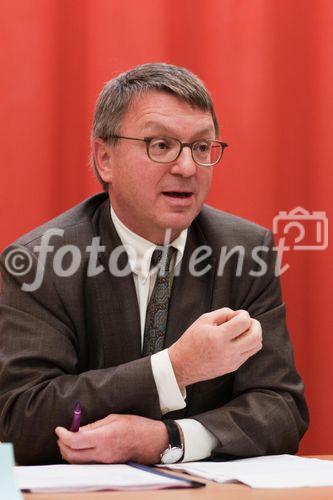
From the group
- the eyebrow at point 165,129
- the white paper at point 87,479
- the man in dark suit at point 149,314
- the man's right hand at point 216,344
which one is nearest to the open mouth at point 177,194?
the man in dark suit at point 149,314

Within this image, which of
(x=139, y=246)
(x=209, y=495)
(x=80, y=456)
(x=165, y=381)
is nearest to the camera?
(x=209, y=495)

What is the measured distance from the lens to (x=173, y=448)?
1.35 meters

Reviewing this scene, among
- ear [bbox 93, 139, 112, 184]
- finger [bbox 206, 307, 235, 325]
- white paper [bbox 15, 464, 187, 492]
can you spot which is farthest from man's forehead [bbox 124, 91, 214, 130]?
white paper [bbox 15, 464, 187, 492]

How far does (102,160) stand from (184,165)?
24cm

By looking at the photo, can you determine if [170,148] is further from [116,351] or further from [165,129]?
[116,351]

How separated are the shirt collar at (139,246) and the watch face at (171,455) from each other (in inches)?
15.1

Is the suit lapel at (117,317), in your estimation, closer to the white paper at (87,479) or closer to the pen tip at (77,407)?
the pen tip at (77,407)

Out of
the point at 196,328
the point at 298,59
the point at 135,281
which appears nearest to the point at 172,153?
the point at 135,281

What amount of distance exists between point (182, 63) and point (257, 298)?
2.46 ft

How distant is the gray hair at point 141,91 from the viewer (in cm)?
158

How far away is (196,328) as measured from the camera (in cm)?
135

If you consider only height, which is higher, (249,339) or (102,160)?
(102,160)

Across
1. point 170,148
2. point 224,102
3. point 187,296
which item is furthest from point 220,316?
point 224,102

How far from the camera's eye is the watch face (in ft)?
4.39
